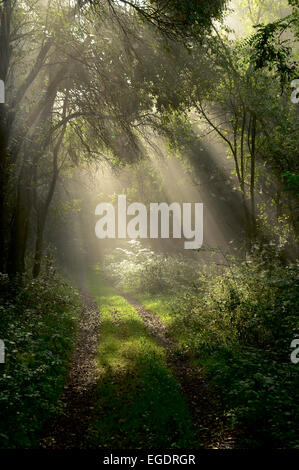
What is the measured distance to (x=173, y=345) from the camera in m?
10.1

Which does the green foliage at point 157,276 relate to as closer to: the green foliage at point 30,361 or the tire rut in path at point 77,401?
the green foliage at point 30,361

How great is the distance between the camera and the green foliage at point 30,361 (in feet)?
17.5

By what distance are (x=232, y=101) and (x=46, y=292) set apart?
34.0 feet

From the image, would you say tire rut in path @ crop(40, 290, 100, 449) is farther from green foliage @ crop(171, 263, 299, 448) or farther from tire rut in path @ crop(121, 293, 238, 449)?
green foliage @ crop(171, 263, 299, 448)

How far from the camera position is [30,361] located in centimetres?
701

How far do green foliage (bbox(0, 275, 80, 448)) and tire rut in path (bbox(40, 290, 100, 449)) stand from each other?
7.2 inches

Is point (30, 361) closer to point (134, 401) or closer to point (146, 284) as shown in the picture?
point (134, 401)

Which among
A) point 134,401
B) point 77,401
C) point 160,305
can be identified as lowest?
point 77,401

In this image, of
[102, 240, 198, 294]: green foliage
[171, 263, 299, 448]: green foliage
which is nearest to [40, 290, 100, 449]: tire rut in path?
[171, 263, 299, 448]: green foliage

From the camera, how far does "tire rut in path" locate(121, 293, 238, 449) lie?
5.38m

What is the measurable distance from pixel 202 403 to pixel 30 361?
3.26 metres

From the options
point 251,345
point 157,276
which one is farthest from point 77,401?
point 157,276

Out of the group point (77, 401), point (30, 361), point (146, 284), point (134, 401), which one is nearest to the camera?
point (134, 401)

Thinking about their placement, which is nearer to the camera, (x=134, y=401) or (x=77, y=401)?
(x=134, y=401)
